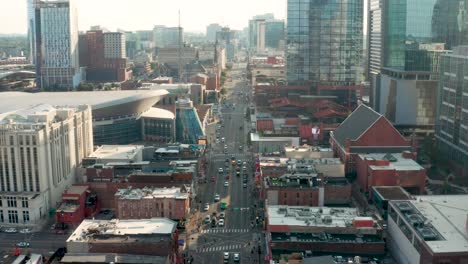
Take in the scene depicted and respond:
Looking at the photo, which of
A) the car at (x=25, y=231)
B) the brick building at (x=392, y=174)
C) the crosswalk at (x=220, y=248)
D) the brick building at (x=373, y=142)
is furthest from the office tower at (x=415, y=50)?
the car at (x=25, y=231)

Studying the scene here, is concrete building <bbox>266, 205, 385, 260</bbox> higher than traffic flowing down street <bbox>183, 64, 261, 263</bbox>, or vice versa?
concrete building <bbox>266, 205, 385, 260</bbox>

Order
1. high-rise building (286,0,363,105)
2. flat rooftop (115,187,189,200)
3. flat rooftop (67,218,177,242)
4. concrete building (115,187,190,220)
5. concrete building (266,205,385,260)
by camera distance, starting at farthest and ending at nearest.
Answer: high-rise building (286,0,363,105) → flat rooftop (115,187,189,200) → concrete building (115,187,190,220) → flat rooftop (67,218,177,242) → concrete building (266,205,385,260)

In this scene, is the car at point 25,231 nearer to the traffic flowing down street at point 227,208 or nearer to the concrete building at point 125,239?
the concrete building at point 125,239

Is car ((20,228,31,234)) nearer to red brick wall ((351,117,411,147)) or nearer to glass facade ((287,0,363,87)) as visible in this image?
red brick wall ((351,117,411,147))

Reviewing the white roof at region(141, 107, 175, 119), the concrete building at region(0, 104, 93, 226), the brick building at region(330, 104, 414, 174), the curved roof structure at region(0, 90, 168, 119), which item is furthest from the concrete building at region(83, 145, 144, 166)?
the brick building at region(330, 104, 414, 174)

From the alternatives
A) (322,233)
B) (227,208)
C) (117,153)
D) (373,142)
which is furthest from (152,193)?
(373,142)
